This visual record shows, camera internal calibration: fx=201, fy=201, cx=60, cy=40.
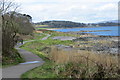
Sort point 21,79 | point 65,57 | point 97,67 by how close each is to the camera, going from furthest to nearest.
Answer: point 65,57 < point 97,67 < point 21,79

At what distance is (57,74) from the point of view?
10094mm

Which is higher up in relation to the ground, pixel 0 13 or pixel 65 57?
pixel 0 13

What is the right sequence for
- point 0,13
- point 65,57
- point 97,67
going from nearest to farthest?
point 97,67, point 65,57, point 0,13

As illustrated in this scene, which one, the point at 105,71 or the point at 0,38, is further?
the point at 0,38

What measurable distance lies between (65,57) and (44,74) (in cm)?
287

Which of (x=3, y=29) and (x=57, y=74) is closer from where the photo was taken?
(x=57, y=74)

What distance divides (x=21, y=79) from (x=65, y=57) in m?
4.22

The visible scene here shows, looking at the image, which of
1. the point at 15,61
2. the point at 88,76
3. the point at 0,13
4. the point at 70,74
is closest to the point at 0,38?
the point at 15,61

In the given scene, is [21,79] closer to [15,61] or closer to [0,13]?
[15,61]

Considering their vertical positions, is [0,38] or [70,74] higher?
[0,38]

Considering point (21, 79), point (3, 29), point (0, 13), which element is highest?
point (0, 13)

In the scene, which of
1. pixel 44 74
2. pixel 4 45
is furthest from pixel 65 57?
pixel 4 45

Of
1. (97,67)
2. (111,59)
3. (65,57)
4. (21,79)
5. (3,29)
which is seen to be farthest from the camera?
(3,29)

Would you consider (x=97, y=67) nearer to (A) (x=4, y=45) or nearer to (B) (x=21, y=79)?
(B) (x=21, y=79)
